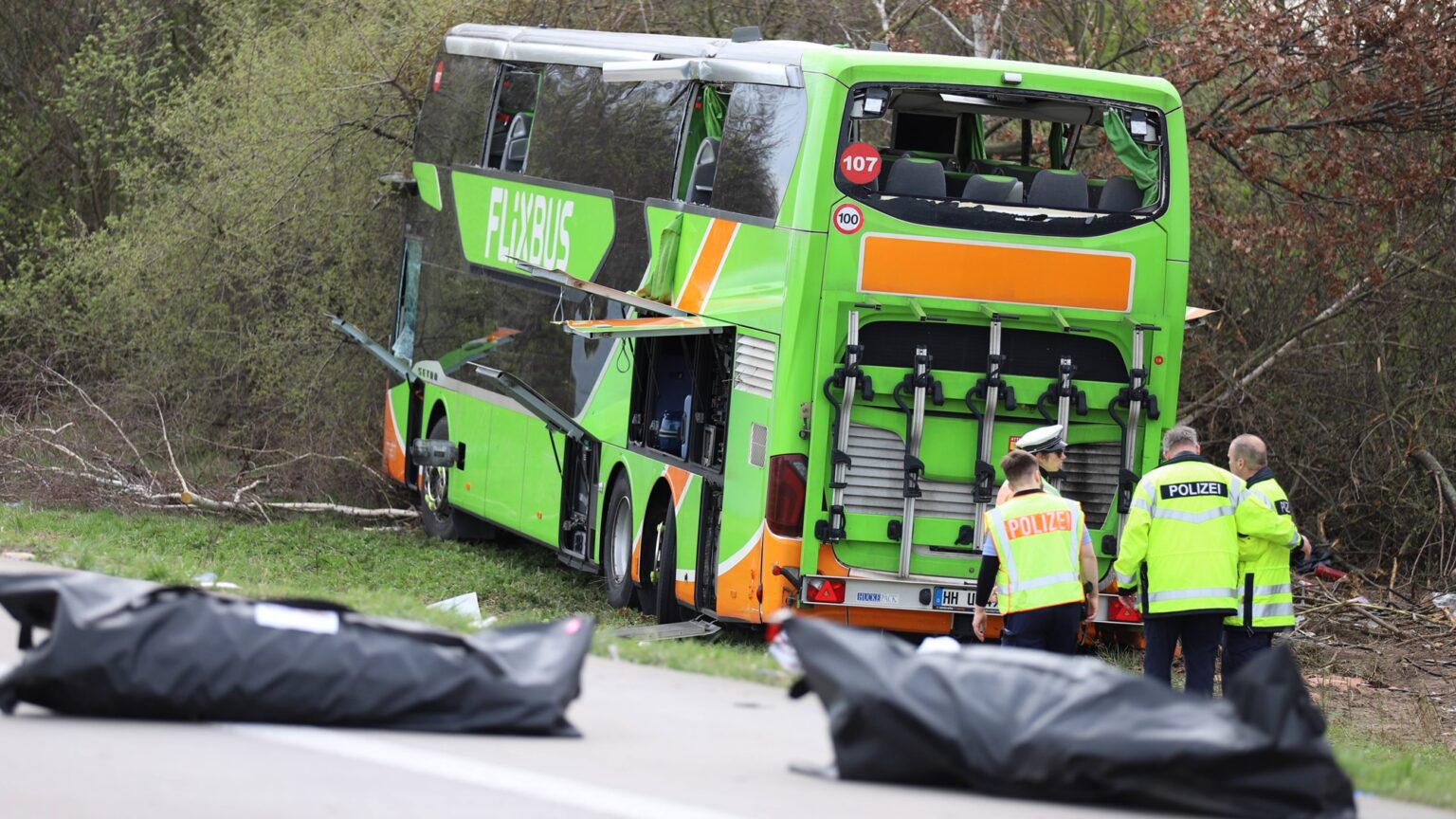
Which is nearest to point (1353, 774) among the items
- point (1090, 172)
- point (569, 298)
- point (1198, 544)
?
point (1198, 544)

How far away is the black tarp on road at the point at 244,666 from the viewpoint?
615 cm

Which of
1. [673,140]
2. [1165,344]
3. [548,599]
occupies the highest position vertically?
[673,140]

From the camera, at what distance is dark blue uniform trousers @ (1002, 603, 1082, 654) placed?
915cm

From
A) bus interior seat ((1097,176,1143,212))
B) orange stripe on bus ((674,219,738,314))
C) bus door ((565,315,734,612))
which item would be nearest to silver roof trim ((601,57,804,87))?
orange stripe on bus ((674,219,738,314))

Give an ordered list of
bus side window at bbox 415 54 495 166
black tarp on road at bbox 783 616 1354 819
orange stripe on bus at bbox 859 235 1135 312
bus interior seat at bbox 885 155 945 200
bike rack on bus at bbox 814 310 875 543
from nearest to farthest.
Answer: black tarp on road at bbox 783 616 1354 819
bike rack on bus at bbox 814 310 875 543
orange stripe on bus at bbox 859 235 1135 312
bus interior seat at bbox 885 155 945 200
bus side window at bbox 415 54 495 166

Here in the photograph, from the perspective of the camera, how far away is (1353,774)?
7.09 metres

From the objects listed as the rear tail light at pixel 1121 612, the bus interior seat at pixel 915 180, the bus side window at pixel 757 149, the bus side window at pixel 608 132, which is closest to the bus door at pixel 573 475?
the bus side window at pixel 608 132

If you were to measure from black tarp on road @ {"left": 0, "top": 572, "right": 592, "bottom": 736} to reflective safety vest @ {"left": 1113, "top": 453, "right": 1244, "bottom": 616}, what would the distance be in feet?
13.8

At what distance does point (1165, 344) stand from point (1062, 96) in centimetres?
164

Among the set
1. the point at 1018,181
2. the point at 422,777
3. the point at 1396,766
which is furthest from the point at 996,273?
the point at 422,777

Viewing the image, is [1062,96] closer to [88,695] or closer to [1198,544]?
[1198,544]

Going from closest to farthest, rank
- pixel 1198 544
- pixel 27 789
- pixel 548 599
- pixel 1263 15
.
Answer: pixel 27 789, pixel 1198 544, pixel 548 599, pixel 1263 15

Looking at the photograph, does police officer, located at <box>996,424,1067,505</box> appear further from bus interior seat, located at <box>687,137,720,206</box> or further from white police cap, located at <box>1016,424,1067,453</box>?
bus interior seat, located at <box>687,137,720,206</box>

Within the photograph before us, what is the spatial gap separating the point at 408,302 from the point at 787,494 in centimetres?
849
